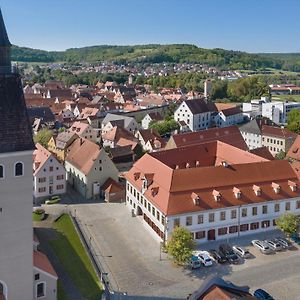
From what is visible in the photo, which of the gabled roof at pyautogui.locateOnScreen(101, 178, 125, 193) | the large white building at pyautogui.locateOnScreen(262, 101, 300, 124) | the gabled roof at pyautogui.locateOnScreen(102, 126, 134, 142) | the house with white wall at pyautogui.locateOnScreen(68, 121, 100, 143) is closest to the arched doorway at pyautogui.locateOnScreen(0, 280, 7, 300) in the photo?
the gabled roof at pyautogui.locateOnScreen(101, 178, 125, 193)

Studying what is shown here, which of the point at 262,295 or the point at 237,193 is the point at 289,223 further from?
the point at 262,295

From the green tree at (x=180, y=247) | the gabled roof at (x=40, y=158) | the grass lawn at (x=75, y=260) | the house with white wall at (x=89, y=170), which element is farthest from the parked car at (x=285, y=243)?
the gabled roof at (x=40, y=158)

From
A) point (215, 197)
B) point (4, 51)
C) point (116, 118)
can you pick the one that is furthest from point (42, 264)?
point (116, 118)

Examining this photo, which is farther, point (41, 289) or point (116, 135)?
point (116, 135)

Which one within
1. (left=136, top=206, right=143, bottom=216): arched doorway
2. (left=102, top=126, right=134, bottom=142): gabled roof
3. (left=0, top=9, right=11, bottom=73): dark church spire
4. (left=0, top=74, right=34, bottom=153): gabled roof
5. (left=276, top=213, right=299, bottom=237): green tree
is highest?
(left=0, top=9, right=11, bottom=73): dark church spire

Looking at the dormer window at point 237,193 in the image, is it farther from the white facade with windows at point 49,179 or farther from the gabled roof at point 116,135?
the gabled roof at point 116,135

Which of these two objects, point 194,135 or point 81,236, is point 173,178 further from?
point 194,135

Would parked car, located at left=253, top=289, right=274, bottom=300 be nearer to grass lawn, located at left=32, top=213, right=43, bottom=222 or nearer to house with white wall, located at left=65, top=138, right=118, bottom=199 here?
grass lawn, located at left=32, top=213, right=43, bottom=222
